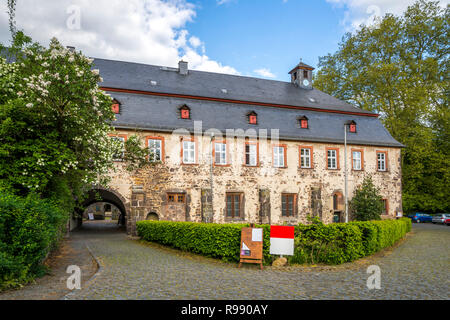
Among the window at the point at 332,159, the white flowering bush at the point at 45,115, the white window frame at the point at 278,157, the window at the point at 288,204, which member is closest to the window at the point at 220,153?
the white window frame at the point at 278,157

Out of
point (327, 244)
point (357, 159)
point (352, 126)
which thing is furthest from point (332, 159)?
point (327, 244)

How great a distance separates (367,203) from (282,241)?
14661mm

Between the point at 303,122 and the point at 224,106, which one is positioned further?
the point at 303,122

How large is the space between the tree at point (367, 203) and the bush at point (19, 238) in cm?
1961

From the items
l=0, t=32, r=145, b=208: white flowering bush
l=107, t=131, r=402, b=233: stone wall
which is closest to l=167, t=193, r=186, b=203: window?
l=107, t=131, r=402, b=233: stone wall

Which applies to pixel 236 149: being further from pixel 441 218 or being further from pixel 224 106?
pixel 441 218

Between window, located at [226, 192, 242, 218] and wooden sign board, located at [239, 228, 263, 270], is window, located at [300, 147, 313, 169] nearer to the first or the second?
window, located at [226, 192, 242, 218]

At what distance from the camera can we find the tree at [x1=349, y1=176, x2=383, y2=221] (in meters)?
22.3

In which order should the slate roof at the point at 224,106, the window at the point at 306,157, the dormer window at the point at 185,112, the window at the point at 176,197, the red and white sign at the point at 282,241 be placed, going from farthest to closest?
the window at the point at 306,157, the dormer window at the point at 185,112, the slate roof at the point at 224,106, the window at the point at 176,197, the red and white sign at the point at 282,241

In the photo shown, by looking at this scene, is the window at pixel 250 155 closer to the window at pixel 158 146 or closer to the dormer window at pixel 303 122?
the dormer window at pixel 303 122

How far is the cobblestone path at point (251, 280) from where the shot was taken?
6613mm

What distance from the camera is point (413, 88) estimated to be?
3052 centimetres
